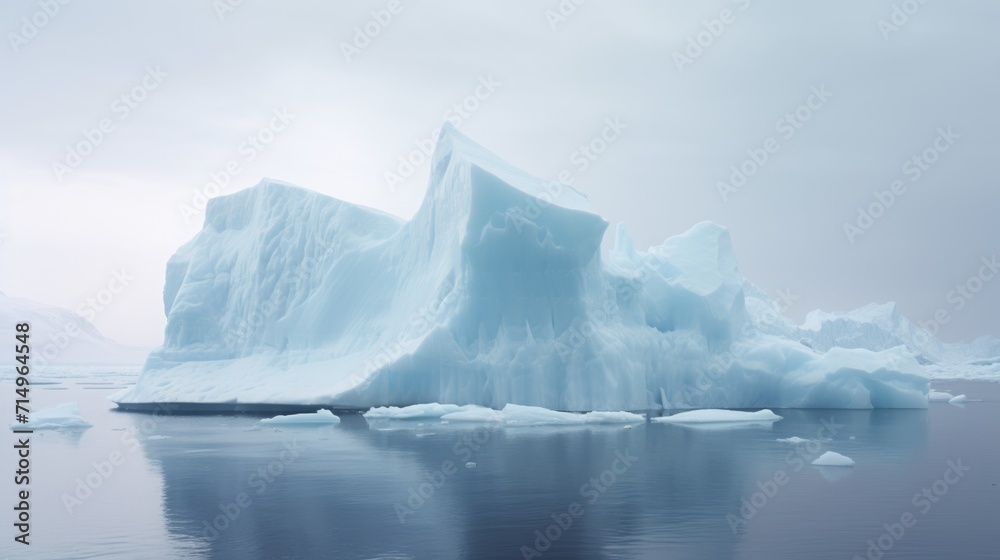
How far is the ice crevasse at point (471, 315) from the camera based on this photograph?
73.6 ft

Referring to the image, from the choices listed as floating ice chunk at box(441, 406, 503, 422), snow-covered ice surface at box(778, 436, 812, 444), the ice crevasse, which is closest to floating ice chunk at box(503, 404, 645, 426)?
floating ice chunk at box(441, 406, 503, 422)

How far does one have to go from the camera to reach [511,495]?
11.4 m

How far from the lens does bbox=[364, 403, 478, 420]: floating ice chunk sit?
2161cm

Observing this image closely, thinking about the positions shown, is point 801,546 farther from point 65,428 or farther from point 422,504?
point 65,428

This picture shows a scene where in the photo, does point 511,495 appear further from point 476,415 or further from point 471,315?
point 471,315

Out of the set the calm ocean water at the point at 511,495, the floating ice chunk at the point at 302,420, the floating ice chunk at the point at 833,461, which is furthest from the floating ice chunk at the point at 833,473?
the floating ice chunk at the point at 302,420

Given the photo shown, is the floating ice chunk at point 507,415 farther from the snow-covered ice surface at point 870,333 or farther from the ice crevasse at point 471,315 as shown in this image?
the snow-covered ice surface at point 870,333

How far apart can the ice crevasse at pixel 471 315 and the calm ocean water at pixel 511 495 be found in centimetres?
364

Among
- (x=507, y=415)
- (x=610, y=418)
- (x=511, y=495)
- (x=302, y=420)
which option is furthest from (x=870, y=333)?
(x=511, y=495)

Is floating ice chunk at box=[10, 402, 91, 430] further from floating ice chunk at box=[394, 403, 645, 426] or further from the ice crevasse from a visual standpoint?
floating ice chunk at box=[394, 403, 645, 426]

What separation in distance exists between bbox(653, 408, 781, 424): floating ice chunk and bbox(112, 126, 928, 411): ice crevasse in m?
1.97

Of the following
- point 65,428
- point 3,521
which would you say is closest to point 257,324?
point 65,428

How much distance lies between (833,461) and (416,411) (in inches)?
409

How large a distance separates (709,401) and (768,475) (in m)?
13.0
